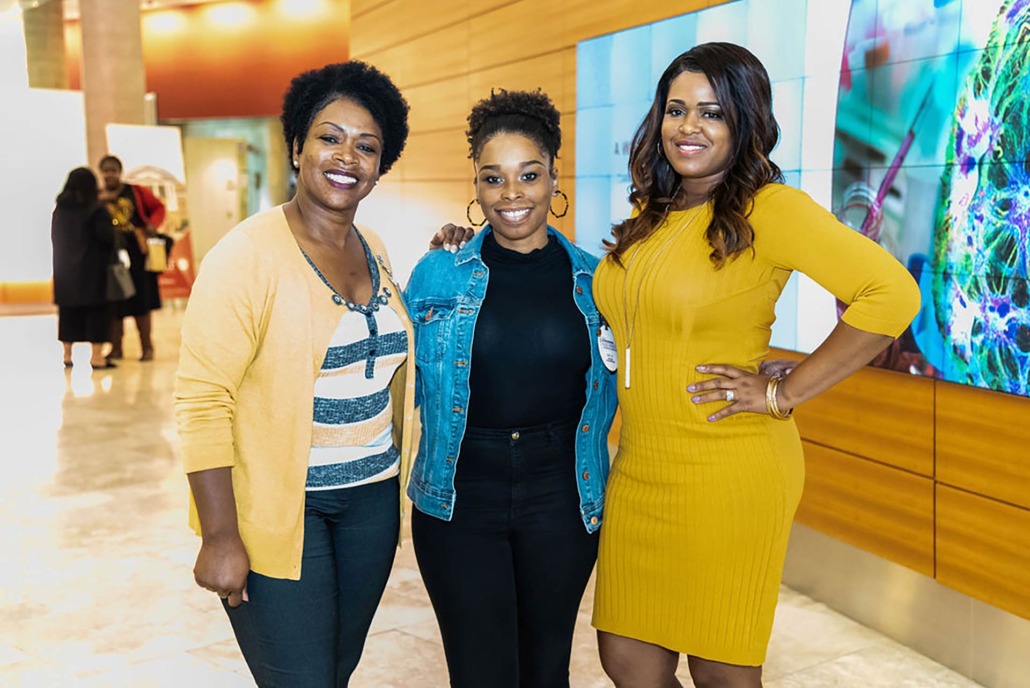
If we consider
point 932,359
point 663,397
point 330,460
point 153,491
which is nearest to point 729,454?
point 663,397

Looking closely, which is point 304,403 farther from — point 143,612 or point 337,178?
point 143,612

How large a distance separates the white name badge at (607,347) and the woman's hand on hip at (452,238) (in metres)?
0.41

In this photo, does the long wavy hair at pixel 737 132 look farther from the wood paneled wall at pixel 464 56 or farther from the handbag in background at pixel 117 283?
the handbag in background at pixel 117 283

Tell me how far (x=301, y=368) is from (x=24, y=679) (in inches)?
89.7

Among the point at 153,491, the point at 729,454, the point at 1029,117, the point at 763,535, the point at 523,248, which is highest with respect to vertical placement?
the point at 1029,117

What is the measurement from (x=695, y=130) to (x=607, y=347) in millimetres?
553

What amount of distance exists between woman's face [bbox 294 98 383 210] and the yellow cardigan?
14 centimetres

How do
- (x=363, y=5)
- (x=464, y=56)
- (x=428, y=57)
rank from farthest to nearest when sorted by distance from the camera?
→ (x=363, y=5) → (x=428, y=57) → (x=464, y=56)

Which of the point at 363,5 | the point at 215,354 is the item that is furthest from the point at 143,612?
the point at 363,5

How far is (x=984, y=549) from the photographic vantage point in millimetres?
3469

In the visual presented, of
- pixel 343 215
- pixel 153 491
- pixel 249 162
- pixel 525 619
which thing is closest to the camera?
pixel 343 215

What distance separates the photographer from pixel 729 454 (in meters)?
2.27

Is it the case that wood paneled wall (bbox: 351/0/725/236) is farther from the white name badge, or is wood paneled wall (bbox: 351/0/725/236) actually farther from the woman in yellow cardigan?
the woman in yellow cardigan

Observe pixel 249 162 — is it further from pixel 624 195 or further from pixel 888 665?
pixel 888 665
